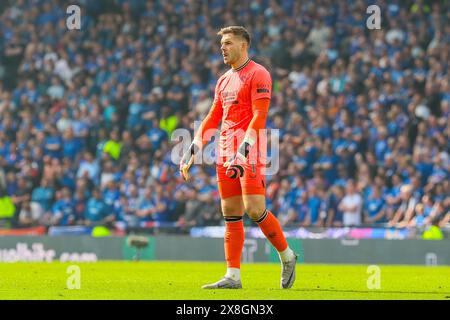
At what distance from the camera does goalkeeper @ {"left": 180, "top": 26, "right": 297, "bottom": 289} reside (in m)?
11.3

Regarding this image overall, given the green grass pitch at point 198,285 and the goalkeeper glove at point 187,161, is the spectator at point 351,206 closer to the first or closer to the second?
the green grass pitch at point 198,285

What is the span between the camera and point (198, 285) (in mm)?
12086

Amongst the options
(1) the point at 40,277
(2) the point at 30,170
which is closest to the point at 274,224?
(1) the point at 40,277

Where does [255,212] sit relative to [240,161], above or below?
below

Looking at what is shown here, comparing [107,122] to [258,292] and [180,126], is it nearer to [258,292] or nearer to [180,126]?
[180,126]

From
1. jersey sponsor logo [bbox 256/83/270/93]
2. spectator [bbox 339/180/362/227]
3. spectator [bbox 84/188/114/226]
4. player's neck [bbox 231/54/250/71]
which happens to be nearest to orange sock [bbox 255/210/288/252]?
jersey sponsor logo [bbox 256/83/270/93]

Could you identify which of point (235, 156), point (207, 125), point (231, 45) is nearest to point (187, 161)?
point (207, 125)

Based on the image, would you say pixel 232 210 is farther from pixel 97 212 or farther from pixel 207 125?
pixel 97 212

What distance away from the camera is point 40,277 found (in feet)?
45.5

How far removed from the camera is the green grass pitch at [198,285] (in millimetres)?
10422

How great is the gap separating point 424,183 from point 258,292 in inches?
493

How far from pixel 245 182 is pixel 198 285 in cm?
153

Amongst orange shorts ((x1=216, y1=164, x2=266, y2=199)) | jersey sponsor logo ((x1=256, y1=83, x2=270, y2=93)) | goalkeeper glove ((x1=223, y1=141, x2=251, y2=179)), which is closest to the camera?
goalkeeper glove ((x1=223, y1=141, x2=251, y2=179))

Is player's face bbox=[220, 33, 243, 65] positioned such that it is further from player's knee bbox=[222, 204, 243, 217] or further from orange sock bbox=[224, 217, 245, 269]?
orange sock bbox=[224, 217, 245, 269]
